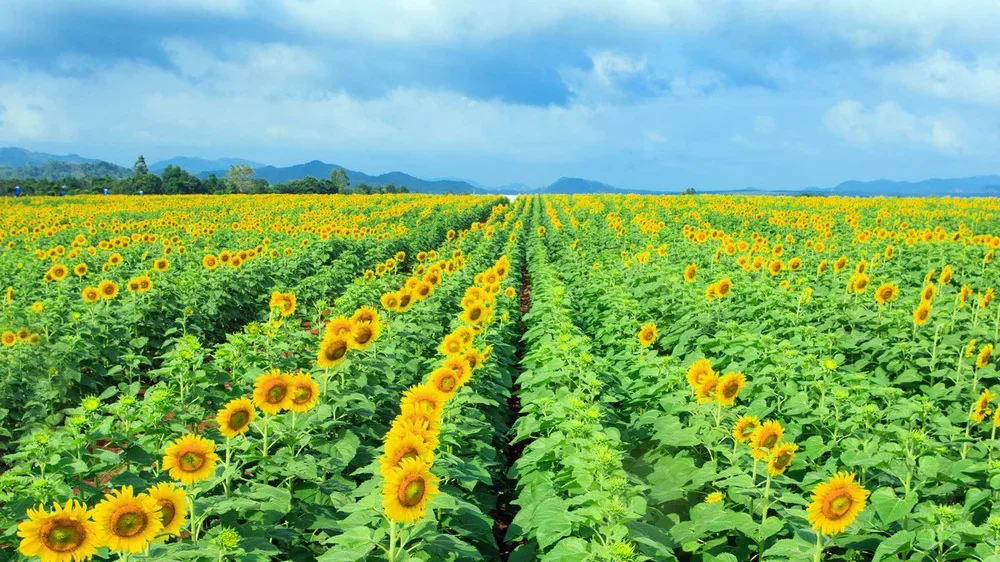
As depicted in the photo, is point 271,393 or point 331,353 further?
point 331,353

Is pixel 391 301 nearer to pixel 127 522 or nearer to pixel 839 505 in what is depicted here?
pixel 127 522

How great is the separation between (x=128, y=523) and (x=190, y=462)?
2.05 ft

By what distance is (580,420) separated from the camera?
174 inches

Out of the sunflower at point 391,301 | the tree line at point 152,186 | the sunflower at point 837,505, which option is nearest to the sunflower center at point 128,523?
the sunflower at point 837,505

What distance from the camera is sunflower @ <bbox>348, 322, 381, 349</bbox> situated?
194 inches

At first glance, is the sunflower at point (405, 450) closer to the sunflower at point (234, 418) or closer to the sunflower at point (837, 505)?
the sunflower at point (234, 418)

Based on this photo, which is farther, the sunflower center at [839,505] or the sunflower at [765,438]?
the sunflower at [765,438]

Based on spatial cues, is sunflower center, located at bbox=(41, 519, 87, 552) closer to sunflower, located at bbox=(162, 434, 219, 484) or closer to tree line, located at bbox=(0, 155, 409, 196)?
sunflower, located at bbox=(162, 434, 219, 484)

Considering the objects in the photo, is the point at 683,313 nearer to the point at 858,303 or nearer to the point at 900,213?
the point at 858,303

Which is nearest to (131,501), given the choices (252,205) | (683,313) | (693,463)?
(693,463)

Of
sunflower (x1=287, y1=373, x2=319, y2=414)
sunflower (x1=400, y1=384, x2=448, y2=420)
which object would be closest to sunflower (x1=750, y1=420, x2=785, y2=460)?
sunflower (x1=400, y1=384, x2=448, y2=420)

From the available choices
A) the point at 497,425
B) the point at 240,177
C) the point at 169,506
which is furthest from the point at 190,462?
the point at 240,177

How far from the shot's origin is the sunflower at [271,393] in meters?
3.70

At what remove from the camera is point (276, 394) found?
12.2 feet
